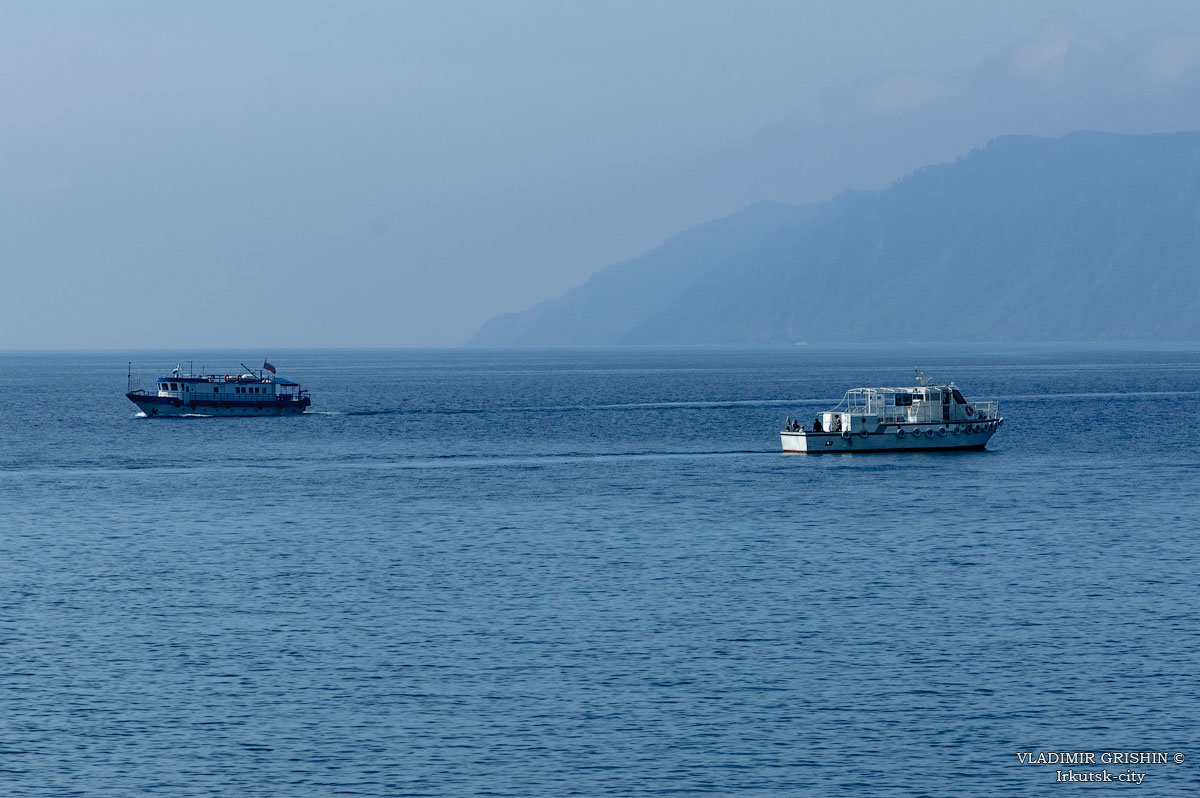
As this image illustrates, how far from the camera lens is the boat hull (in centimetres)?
14075

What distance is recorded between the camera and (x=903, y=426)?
465ft

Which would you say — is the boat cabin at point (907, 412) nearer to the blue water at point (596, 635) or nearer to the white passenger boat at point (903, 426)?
the white passenger boat at point (903, 426)

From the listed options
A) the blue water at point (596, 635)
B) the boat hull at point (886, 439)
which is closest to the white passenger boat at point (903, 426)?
the boat hull at point (886, 439)

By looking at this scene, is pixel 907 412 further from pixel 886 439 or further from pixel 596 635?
pixel 596 635

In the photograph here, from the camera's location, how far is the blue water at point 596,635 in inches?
1785

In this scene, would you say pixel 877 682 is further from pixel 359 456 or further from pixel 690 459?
pixel 359 456

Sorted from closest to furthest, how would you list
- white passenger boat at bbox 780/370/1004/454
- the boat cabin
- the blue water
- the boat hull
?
the blue water < the boat hull < white passenger boat at bbox 780/370/1004/454 < the boat cabin

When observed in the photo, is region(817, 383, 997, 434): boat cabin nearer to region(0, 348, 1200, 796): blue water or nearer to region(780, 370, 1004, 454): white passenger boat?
region(780, 370, 1004, 454): white passenger boat

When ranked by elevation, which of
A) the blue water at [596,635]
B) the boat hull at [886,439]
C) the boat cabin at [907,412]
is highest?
the boat cabin at [907,412]

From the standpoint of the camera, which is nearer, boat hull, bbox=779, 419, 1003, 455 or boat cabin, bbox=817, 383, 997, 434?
boat hull, bbox=779, 419, 1003, 455

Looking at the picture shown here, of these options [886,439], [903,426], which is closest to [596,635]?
[886,439]

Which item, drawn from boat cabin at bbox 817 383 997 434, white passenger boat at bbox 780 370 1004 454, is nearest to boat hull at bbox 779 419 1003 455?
white passenger boat at bbox 780 370 1004 454

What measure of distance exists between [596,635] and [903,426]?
A: 85.7m

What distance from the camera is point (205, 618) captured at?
65.3 meters
